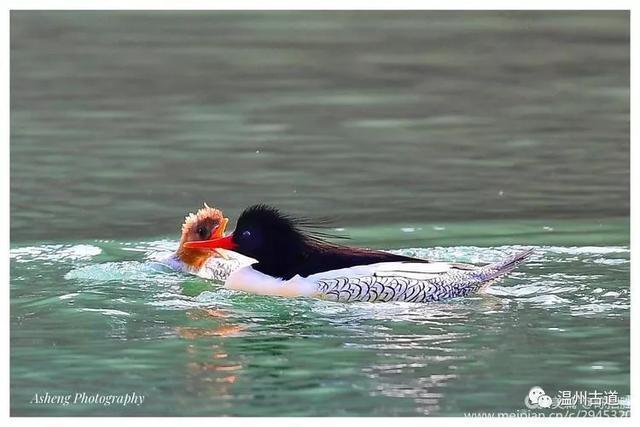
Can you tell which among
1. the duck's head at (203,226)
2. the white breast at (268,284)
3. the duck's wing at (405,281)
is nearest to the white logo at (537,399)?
the duck's wing at (405,281)

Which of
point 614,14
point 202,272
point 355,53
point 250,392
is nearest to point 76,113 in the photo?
point 355,53

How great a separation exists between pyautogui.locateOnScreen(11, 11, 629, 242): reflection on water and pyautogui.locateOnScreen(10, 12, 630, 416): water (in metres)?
0.04

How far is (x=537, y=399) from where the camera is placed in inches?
415

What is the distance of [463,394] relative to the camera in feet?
34.2

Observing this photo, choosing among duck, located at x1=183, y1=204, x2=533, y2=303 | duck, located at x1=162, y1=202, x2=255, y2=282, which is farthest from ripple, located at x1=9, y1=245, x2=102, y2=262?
duck, located at x1=183, y1=204, x2=533, y2=303

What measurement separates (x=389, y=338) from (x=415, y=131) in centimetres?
711

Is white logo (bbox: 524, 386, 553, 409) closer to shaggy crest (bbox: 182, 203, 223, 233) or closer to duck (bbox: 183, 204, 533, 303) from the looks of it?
duck (bbox: 183, 204, 533, 303)

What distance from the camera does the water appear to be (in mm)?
10945

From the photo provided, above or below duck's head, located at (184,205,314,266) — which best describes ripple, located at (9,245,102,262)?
below

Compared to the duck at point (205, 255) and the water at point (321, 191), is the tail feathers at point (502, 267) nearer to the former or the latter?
the water at point (321, 191)

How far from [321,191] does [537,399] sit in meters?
6.27

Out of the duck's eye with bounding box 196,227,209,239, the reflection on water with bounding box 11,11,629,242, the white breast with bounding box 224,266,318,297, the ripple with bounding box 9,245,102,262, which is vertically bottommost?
the white breast with bounding box 224,266,318,297

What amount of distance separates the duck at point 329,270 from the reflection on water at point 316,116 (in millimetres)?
2381

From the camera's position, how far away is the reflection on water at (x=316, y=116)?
53.3 feet
